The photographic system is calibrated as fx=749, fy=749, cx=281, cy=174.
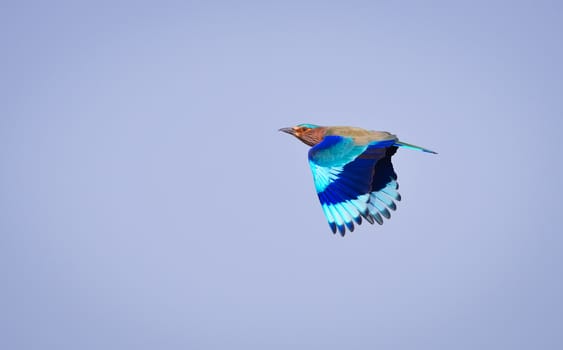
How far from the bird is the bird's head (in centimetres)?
58

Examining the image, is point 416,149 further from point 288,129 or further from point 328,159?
point 288,129

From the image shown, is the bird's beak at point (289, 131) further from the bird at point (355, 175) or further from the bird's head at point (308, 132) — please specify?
the bird at point (355, 175)

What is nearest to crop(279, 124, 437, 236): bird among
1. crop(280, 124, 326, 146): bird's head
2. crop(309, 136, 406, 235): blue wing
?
crop(309, 136, 406, 235): blue wing

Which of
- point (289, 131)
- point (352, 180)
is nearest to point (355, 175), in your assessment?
point (352, 180)

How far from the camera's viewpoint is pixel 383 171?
1427cm

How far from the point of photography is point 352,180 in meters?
12.8

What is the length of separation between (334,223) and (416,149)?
2.68 meters

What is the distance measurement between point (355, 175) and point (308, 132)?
3.46 m

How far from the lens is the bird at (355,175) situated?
491 inches

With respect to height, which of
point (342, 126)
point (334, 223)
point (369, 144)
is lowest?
point (334, 223)

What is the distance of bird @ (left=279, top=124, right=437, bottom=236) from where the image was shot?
12.5 m

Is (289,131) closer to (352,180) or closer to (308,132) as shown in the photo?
(308,132)

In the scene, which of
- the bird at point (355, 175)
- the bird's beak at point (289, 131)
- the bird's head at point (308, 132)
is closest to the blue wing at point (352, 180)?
the bird at point (355, 175)

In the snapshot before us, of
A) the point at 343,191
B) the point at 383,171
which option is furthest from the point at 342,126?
the point at 343,191
